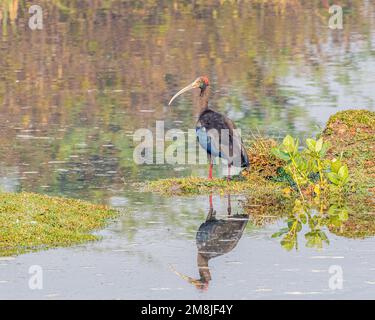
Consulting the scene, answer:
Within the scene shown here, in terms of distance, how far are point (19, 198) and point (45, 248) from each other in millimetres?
1536

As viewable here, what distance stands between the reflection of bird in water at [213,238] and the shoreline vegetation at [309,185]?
0.28m

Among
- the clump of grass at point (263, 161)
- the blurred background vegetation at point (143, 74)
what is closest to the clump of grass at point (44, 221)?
the blurred background vegetation at point (143, 74)

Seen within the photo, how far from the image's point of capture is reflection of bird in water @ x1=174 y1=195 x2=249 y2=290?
11370 mm

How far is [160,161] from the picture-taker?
17047 mm

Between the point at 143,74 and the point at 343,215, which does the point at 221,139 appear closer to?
the point at 343,215

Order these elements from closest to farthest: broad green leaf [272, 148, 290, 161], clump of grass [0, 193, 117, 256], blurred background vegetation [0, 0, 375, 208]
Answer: clump of grass [0, 193, 117, 256] < broad green leaf [272, 148, 290, 161] < blurred background vegetation [0, 0, 375, 208]

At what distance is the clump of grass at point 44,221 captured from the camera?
1239 centimetres

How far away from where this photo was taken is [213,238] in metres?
12.9

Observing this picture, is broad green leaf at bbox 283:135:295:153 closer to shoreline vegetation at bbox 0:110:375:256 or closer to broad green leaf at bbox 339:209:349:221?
shoreline vegetation at bbox 0:110:375:256

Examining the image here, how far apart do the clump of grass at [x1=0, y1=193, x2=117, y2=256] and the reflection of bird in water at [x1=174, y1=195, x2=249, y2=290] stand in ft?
3.72

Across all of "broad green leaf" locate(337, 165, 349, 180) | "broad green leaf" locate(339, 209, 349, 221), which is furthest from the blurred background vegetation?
"broad green leaf" locate(339, 209, 349, 221)

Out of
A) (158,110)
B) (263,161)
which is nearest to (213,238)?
(263,161)

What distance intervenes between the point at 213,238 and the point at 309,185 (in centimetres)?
236
